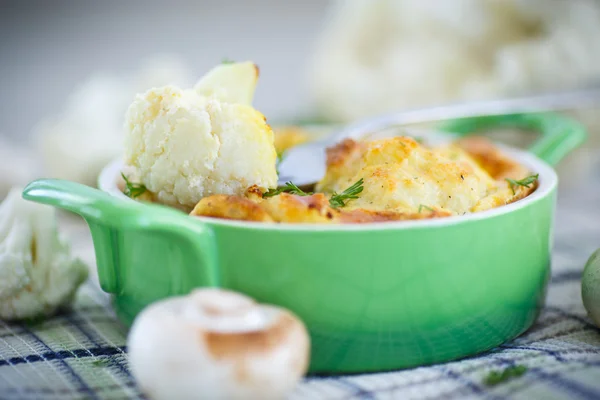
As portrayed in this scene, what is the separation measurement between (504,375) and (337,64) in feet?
4.20

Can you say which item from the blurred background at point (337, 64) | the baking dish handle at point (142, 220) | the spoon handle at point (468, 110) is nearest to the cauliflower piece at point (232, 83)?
the baking dish handle at point (142, 220)

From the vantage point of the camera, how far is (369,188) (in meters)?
0.93

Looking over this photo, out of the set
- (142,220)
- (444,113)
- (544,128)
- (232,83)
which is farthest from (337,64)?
(142,220)

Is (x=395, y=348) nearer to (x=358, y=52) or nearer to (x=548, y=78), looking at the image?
(x=548, y=78)

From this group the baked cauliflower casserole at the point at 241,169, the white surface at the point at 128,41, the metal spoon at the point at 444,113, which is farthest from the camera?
the white surface at the point at 128,41

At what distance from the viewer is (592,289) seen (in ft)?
3.20

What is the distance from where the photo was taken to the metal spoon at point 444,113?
1.21 metres

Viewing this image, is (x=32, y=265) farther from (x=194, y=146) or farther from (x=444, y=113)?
(x=444, y=113)

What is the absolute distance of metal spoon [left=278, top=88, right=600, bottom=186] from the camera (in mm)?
1206

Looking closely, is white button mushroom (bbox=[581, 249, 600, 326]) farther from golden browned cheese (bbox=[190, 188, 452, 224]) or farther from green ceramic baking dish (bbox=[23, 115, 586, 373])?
golden browned cheese (bbox=[190, 188, 452, 224])

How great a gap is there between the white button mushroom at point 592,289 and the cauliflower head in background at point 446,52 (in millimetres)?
803

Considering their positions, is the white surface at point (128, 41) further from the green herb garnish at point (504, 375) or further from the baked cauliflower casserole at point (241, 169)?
the green herb garnish at point (504, 375)

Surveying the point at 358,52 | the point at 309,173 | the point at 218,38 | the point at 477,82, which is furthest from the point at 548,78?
the point at 218,38

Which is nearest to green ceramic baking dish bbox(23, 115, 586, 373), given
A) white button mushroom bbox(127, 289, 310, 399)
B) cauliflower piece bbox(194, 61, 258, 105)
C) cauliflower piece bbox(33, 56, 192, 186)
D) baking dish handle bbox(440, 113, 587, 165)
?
white button mushroom bbox(127, 289, 310, 399)
